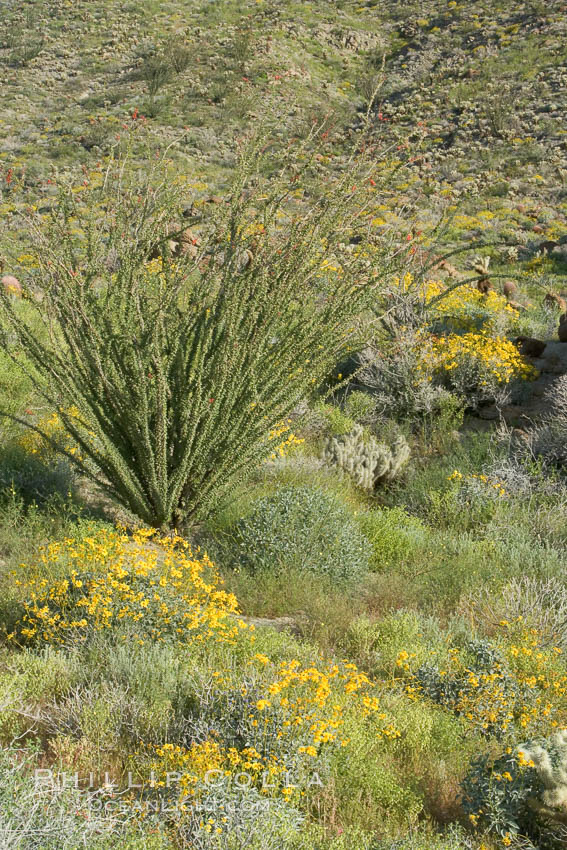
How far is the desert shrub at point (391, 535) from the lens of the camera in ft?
17.5

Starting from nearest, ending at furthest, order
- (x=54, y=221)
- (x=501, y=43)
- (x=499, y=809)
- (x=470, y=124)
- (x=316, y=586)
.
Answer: (x=499, y=809) < (x=316, y=586) < (x=54, y=221) < (x=470, y=124) < (x=501, y=43)

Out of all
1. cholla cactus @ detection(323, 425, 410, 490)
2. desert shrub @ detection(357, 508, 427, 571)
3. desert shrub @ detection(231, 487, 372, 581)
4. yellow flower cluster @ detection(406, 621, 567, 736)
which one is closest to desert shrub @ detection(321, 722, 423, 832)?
→ yellow flower cluster @ detection(406, 621, 567, 736)

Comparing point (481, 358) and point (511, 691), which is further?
point (481, 358)

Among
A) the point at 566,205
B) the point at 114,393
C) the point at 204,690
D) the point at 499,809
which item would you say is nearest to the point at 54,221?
the point at 114,393

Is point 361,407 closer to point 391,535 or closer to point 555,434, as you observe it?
point 555,434

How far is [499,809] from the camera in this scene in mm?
2877

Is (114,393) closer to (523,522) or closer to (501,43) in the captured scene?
(523,522)

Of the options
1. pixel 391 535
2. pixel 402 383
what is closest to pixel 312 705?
pixel 391 535

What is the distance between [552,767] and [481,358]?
5.75 meters

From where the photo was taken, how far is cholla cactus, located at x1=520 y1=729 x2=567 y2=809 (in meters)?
2.83

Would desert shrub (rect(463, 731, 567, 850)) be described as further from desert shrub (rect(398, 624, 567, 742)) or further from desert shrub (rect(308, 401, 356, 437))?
desert shrub (rect(308, 401, 356, 437))

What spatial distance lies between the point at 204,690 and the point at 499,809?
1.33 meters

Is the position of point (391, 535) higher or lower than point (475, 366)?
lower

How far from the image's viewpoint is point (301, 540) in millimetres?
5055
